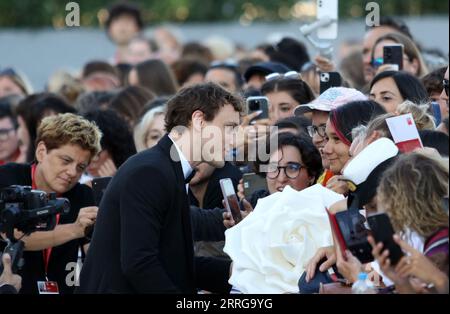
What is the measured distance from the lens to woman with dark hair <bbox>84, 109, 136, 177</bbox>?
729 centimetres

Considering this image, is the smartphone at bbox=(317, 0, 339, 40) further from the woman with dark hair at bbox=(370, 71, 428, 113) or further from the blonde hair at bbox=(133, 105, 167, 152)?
the blonde hair at bbox=(133, 105, 167, 152)

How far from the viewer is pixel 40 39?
56.9 ft

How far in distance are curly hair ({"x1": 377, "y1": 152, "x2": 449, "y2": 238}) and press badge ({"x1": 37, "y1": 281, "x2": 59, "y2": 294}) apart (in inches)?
92.4

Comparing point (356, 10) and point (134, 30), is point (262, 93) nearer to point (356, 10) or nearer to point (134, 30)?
point (134, 30)

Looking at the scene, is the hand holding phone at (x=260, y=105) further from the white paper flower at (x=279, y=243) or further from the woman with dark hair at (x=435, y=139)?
the white paper flower at (x=279, y=243)

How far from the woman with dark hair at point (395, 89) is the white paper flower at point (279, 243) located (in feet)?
5.99

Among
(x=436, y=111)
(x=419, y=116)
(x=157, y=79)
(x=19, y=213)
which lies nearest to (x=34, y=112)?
(x=157, y=79)

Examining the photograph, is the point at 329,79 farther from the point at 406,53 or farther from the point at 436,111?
the point at 406,53

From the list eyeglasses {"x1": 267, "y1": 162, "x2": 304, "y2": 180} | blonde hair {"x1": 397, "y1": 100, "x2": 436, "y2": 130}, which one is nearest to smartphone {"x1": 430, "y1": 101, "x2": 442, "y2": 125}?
blonde hair {"x1": 397, "y1": 100, "x2": 436, "y2": 130}

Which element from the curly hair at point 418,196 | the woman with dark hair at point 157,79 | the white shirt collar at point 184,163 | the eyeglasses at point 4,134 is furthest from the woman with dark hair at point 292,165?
the woman with dark hair at point 157,79

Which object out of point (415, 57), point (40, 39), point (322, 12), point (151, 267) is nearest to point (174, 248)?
point (151, 267)

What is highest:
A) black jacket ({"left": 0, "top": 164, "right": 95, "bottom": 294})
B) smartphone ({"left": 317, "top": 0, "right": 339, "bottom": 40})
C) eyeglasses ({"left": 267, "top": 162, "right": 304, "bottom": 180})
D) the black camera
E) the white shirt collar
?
smartphone ({"left": 317, "top": 0, "right": 339, "bottom": 40})

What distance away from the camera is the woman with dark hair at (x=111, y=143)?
23.9 feet

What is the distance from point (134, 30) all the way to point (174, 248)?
9.13 m
